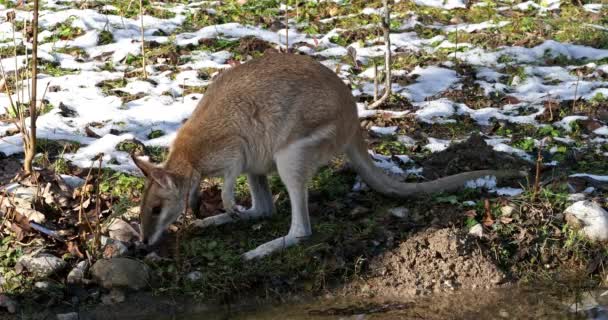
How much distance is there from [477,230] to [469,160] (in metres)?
1.10

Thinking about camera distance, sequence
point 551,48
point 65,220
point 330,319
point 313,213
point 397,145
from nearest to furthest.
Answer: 1. point 330,319
2. point 65,220
3. point 313,213
4. point 397,145
5. point 551,48

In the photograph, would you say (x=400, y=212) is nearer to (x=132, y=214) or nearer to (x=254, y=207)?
A: (x=254, y=207)

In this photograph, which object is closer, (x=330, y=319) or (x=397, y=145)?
(x=330, y=319)

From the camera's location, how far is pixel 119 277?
16.7ft

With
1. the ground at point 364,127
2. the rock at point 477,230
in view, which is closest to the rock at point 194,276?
the ground at point 364,127

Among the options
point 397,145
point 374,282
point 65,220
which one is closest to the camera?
point 374,282

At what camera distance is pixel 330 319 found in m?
4.87

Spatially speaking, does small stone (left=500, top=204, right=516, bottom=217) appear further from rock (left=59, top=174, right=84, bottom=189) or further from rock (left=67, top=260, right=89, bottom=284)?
rock (left=59, top=174, right=84, bottom=189)

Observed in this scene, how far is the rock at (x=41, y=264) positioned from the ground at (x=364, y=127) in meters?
0.06

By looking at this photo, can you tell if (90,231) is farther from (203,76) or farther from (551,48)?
(551,48)

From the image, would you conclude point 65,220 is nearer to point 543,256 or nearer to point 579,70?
point 543,256

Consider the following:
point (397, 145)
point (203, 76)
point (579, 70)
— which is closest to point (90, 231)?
point (397, 145)

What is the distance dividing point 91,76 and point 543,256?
4863 millimetres

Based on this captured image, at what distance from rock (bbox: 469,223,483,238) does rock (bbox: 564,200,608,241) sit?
1.95 ft
